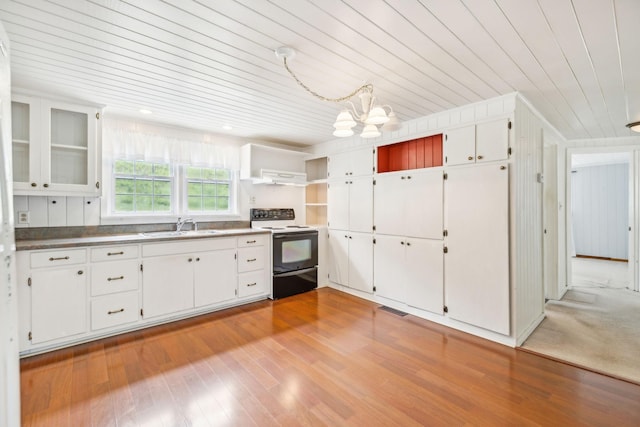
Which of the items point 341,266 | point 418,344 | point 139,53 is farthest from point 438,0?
point 341,266

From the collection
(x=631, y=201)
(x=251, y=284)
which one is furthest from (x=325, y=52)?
(x=631, y=201)

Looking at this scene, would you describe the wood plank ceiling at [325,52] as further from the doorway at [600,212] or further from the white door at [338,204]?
the doorway at [600,212]

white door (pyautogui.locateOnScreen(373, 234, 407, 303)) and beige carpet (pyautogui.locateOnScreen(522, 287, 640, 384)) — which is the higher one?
white door (pyautogui.locateOnScreen(373, 234, 407, 303))

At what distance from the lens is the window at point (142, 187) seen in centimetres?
341

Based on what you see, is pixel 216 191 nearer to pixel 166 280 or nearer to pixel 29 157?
pixel 166 280

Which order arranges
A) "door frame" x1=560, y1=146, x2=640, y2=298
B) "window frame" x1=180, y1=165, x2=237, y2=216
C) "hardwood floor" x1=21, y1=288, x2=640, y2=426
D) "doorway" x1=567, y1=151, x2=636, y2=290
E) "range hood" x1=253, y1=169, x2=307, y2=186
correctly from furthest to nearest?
"doorway" x1=567, y1=151, x2=636, y2=290, "door frame" x1=560, y1=146, x2=640, y2=298, "range hood" x1=253, y1=169, x2=307, y2=186, "window frame" x1=180, y1=165, x2=237, y2=216, "hardwood floor" x1=21, y1=288, x2=640, y2=426

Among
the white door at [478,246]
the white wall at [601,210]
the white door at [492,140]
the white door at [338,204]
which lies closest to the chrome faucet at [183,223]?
the white door at [338,204]

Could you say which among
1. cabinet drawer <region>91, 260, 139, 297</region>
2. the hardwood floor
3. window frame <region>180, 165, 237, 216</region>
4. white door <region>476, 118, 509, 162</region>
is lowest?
the hardwood floor

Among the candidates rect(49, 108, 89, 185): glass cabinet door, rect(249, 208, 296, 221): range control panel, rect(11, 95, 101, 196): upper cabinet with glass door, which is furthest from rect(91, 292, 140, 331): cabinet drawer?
rect(249, 208, 296, 221): range control panel

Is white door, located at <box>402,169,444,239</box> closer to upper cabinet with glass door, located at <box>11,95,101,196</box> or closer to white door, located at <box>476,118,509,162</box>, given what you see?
white door, located at <box>476,118,509,162</box>

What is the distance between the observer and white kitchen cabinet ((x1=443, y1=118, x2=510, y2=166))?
2662 millimetres

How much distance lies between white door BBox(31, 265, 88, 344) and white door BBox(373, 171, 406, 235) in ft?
10.4

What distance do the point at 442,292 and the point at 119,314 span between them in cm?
327

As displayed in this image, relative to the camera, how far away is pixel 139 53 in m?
2.00
